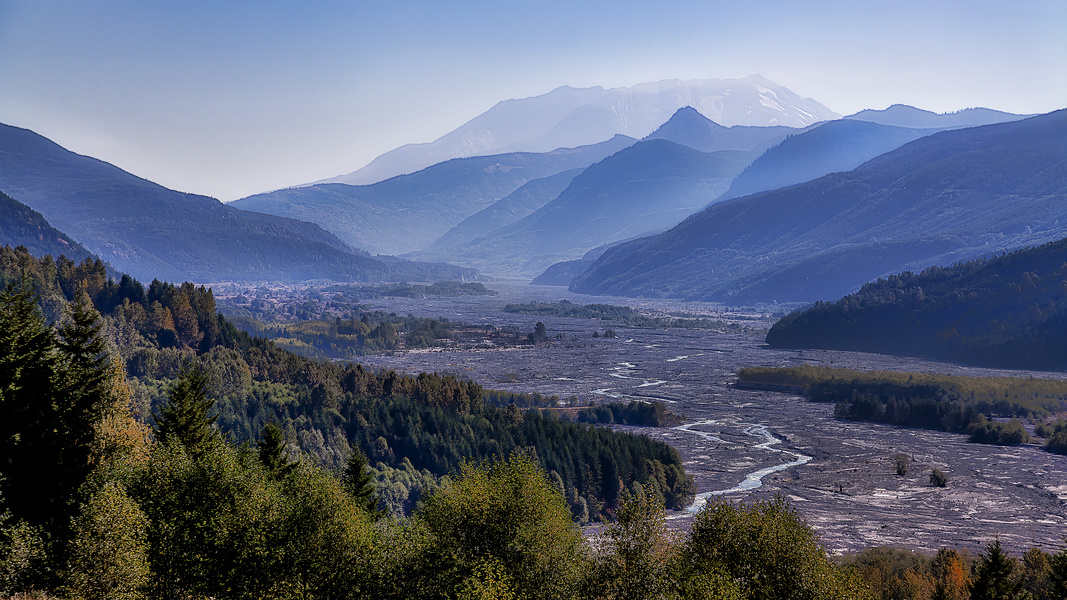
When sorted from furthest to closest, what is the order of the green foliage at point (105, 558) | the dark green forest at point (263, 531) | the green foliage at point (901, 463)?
the green foliage at point (901, 463) → the dark green forest at point (263, 531) → the green foliage at point (105, 558)

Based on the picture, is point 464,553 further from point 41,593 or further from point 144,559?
point 41,593

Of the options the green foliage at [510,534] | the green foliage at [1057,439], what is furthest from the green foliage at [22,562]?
the green foliage at [1057,439]

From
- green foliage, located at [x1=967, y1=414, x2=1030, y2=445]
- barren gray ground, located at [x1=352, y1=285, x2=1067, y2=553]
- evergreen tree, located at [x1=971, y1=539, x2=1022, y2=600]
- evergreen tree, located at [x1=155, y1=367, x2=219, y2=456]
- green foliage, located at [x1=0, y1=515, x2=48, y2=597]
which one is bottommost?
barren gray ground, located at [x1=352, y1=285, x2=1067, y2=553]

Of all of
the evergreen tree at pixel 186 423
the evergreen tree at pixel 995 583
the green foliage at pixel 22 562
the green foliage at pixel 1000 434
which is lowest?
the green foliage at pixel 1000 434

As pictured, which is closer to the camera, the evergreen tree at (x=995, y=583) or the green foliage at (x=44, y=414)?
the green foliage at (x=44, y=414)

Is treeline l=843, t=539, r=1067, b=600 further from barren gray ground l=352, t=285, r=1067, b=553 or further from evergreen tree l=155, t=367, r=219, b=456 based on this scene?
evergreen tree l=155, t=367, r=219, b=456

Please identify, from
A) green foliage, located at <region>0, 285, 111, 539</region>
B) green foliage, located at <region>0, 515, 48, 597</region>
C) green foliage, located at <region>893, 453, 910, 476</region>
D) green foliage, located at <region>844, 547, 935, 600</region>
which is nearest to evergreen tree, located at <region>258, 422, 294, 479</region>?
green foliage, located at <region>0, 285, 111, 539</region>

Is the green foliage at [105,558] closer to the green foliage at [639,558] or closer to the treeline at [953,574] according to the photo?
the green foliage at [639,558]
